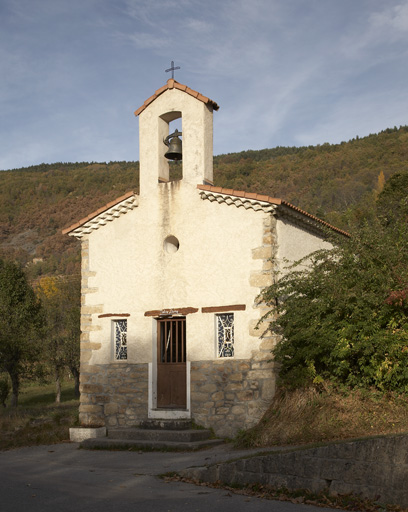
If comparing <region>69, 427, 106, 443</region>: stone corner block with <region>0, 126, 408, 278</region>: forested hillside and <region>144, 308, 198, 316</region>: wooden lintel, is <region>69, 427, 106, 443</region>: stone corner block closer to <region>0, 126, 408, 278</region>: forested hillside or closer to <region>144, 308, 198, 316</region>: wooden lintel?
<region>144, 308, 198, 316</region>: wooden lintel

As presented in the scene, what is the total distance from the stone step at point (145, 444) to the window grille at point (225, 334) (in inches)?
71.9

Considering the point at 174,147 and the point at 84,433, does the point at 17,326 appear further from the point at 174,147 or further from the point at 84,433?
the point at 174,147

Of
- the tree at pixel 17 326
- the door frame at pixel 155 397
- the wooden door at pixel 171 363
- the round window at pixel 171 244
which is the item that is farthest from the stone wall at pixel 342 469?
the tree at pixel 17 326

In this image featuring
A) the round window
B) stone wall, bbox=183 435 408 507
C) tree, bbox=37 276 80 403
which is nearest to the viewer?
stone wall, bbox=183 435 408 507

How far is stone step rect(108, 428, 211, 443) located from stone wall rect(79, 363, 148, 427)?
0.55 meters

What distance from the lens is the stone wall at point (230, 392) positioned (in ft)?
38.7

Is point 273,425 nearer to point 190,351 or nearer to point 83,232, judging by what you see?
point 190,351

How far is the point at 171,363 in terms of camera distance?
43.6 feet

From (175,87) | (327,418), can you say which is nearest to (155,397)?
(327,418)

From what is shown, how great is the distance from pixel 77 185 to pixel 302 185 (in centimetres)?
3156

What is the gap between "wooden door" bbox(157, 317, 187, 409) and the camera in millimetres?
13102

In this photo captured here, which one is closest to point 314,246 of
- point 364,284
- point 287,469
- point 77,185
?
point 364,284

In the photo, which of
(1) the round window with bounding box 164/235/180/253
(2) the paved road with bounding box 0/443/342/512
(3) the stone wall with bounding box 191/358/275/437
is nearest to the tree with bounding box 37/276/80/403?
(1) the round window with bounding box 164/235/180/253

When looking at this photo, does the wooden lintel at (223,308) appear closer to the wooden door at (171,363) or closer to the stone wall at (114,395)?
the wooden door at (171,363)
